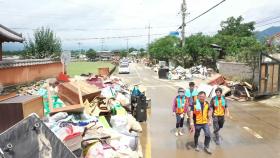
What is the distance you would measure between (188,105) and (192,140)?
126 centimetres

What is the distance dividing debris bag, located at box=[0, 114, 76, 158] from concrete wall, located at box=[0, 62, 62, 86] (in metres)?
14.6

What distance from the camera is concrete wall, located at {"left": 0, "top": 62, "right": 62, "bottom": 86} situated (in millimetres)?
19359

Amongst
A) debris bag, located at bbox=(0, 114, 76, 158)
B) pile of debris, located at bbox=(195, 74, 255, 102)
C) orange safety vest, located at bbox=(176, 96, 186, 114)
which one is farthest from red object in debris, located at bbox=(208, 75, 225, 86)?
debris bag, located at bbox=(0, 114, 76, 158)

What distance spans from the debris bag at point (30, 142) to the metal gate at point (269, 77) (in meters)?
15.0

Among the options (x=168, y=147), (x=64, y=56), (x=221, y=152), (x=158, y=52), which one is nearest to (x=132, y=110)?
(x=168, y=147)

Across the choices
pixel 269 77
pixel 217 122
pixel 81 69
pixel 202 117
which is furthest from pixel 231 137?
pixel 81 69

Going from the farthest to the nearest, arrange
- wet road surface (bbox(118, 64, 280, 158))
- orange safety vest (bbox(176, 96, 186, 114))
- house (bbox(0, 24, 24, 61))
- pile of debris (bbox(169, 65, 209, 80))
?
pile of debris (bbox(169, 65, 209, 80)) < house (bbox(0, 24, 24, 61)) < orange safety vest (bbox(176, 96, 186, 114)) < wet road surface (bbox(118, 64, 280, 158))

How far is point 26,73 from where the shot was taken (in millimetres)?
23031

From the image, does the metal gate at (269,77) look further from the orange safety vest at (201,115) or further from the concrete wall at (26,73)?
the concrete wall at (26,73)

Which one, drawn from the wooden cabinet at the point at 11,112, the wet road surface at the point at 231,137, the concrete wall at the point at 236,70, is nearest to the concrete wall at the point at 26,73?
the wet road surface at the point at 231,137

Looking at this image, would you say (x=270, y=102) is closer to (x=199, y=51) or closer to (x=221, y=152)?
(x=221, y=152)

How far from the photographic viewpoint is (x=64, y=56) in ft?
65.2

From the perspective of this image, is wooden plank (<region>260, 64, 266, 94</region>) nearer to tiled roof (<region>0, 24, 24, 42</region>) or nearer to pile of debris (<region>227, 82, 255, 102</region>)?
pile of debris (<region>227, 82, 255, 102</region>)

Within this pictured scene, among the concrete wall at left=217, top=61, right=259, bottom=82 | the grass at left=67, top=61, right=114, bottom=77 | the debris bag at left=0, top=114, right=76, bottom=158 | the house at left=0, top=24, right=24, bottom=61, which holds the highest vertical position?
the house at left=0, top=24, right=24, bottom=61
